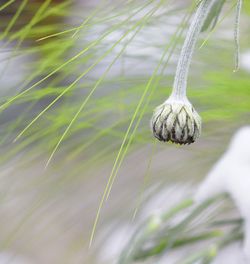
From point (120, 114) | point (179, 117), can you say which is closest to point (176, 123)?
point (179, 117)

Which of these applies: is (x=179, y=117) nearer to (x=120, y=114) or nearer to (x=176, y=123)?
(x=176, y=123)

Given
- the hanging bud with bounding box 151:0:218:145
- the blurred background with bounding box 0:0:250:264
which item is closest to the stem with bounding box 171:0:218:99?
the hanging bud with bounding box 151:0:218:145

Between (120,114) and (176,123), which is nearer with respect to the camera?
(176,123)

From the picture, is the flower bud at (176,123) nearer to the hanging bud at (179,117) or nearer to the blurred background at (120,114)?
the hanging bud at (179,117)

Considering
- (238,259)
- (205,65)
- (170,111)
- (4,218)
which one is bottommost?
(4,218)

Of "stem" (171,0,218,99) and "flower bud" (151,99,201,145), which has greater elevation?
"stem" (171,0,218,99)

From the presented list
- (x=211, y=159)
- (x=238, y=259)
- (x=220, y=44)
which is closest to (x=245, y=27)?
(x=220, y=44)

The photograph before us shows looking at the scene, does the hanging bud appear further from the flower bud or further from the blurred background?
the blurred background

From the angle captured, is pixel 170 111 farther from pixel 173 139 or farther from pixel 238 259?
pixel 238 259
